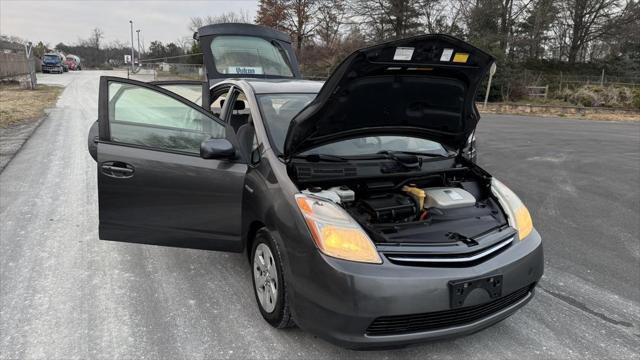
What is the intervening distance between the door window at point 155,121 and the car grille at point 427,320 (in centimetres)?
190

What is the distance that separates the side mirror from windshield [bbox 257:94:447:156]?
0.31 meters

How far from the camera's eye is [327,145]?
3.24 m

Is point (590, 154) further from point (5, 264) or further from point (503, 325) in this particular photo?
point (5, 264)

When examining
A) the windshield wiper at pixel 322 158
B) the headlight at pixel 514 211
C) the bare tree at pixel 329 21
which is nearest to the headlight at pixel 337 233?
the windshield wiper at pixel 322 158

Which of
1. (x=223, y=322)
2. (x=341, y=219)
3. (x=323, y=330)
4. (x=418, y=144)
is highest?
(x=418, y=144)

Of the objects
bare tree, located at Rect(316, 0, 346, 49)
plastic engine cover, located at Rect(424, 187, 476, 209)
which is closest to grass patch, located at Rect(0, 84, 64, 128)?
plastic engine cover, located at Rect(424, 187, 476, 209)

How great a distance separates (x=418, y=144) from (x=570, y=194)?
3.91 m

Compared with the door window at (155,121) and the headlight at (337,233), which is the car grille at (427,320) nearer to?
the headlight at (337,233)

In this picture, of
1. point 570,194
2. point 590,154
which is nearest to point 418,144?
point 570,194

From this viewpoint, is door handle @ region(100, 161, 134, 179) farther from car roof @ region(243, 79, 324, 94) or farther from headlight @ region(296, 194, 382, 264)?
headlight @ region(296, 194, 382, 264)

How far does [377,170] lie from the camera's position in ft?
10.7

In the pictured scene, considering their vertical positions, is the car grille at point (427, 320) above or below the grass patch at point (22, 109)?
below

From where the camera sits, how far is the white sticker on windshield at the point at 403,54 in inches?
104

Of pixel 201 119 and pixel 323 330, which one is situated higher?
pixel 201 119
